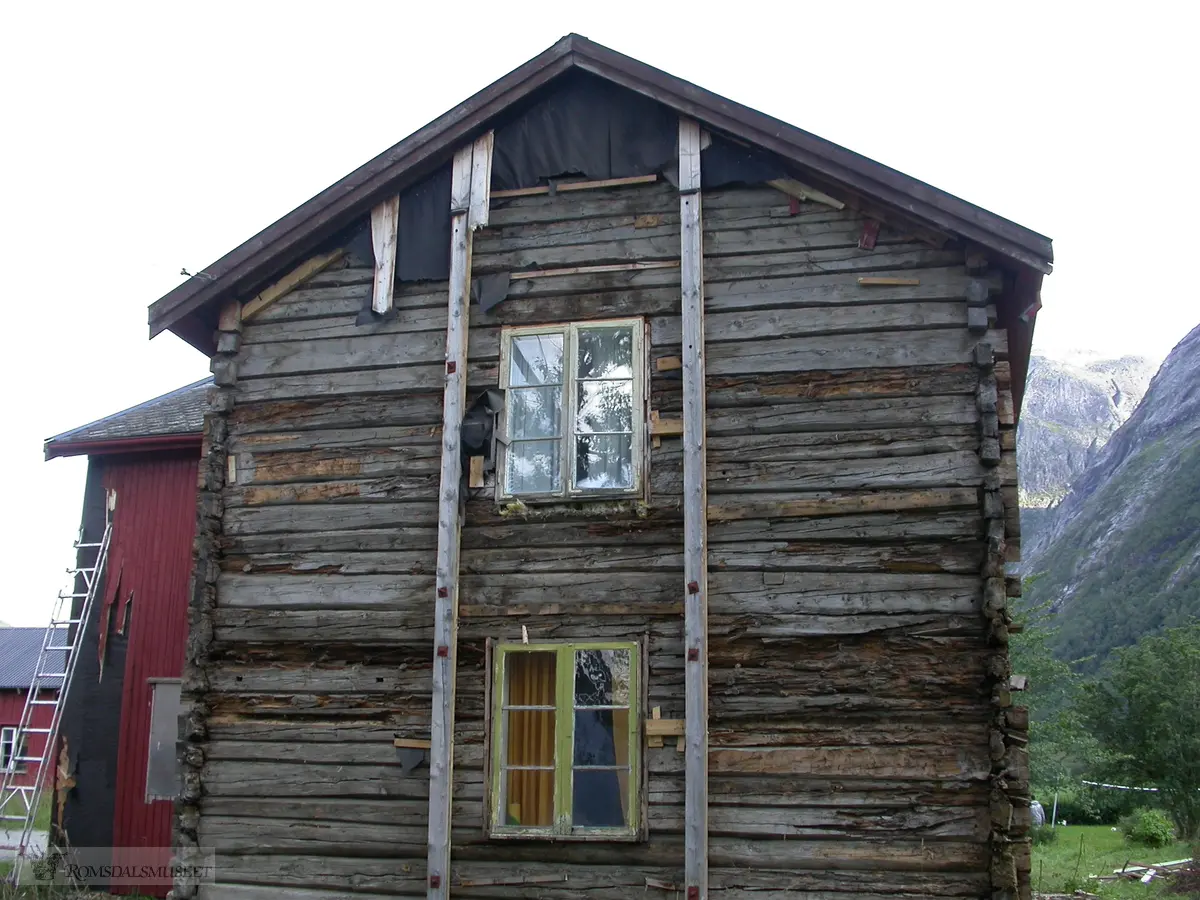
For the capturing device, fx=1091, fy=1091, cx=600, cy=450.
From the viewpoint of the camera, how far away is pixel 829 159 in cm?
916

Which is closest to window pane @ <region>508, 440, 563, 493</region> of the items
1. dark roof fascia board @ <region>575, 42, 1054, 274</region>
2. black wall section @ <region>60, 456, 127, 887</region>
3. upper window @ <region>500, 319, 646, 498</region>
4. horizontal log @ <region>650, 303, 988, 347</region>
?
upper window @ <region>500, 319, 646, 498</region>

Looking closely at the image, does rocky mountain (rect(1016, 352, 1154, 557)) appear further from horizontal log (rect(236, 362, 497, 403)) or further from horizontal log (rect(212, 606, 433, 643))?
horizontal log (rect(212, 606, 433, 643))

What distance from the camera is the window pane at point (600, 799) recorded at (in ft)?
28.5

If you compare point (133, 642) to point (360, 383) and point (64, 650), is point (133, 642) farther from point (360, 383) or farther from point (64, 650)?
point (360, 383)

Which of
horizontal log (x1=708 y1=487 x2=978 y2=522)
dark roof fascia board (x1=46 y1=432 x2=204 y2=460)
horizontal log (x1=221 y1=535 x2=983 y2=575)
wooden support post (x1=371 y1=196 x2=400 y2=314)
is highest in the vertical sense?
wooden support post (x1=371 y1=196 x2=400 y2=314)

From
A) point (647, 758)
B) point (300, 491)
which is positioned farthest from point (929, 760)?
point (300, 491)

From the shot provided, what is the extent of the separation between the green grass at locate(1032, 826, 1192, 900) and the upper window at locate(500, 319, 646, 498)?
10.5m

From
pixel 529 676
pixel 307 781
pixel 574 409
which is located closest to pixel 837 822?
pixel 529 676

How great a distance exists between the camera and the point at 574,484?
9.30 meters

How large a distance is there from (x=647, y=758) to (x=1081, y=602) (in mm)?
80006

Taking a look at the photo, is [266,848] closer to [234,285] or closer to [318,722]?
[318,722]

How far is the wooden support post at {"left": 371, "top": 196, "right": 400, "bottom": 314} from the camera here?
10.1 m

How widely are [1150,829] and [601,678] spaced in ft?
63.0

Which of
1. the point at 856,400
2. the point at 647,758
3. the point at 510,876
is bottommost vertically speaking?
the point at 510,876
